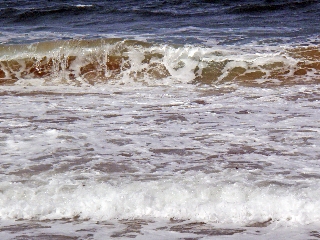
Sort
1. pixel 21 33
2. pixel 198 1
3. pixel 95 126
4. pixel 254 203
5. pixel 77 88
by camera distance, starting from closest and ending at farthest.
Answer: pixel 254 203
pixel 95 126
pixel 77 88
pixel 21 33
pixel 198 1

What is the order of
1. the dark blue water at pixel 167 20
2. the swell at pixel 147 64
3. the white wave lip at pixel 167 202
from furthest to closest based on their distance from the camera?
the dark blue water at pixel 167 20 → the swell at pixel 147 64 → the white wave lip at pixel 167 202

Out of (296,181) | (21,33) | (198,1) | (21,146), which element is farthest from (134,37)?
(296,181)

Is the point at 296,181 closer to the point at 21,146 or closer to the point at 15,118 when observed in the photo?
the point at 21,146

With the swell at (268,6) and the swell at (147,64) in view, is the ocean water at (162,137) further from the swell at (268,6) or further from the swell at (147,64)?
the swell at (268,6)

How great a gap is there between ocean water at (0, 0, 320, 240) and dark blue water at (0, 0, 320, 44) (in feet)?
0.51

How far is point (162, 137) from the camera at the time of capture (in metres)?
3.99

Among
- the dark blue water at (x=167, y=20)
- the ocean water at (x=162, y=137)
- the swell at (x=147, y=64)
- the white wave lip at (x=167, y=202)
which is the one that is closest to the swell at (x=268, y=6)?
the dark blue water at (x=167, y=20)

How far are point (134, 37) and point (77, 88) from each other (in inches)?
125

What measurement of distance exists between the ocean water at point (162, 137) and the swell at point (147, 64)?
25 millimetres

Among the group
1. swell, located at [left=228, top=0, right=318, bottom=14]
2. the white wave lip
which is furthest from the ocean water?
swell, located at [left=228, top=0, right=318, bottom=14]

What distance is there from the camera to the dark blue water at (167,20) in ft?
31.8

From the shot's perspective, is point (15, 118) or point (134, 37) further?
point (134, 37)

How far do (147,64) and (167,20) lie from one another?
3872mm

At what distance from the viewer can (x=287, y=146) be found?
369 centimetres
